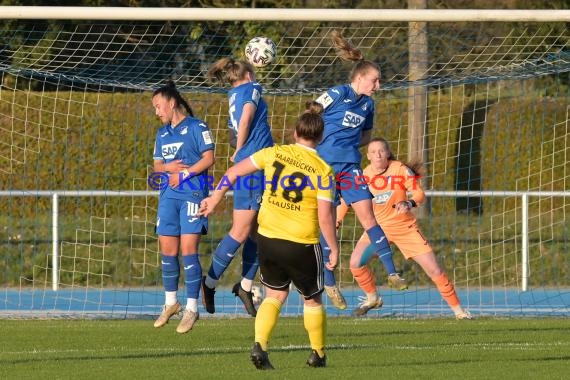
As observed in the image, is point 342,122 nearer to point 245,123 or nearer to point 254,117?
point 254,117

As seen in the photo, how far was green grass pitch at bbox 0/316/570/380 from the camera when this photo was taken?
8055 mm

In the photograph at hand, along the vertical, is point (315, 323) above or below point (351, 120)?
below

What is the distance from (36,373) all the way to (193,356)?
1351 millimetres

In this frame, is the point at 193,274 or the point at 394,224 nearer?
the point at 193,274

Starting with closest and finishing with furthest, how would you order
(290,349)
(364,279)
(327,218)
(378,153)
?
1. (327,218)
2. (290,349)
3. (378,153)
4. (364,279)

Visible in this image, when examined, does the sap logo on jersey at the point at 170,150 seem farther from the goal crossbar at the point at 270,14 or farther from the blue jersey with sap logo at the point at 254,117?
the goal crossbar at the point at 270,14

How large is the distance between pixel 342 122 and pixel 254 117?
32.9 inches

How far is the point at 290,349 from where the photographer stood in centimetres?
951

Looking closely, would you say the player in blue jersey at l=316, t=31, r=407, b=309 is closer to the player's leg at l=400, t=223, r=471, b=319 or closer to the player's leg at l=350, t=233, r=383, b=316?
the player's leg at l=350, t=233, r=383, b=316

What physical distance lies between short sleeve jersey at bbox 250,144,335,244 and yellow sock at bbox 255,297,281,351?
440mm

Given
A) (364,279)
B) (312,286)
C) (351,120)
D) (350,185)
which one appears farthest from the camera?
(364,279)

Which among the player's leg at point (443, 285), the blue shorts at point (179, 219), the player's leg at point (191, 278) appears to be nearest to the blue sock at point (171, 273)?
the player's leg at point (191, 278)

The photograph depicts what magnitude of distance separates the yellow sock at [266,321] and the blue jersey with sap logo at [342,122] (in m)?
A: 2.99

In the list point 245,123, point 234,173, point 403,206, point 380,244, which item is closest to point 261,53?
point 245,123
